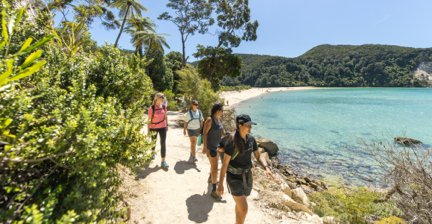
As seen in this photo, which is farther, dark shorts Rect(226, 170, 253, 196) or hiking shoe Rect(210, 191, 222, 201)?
hiking shoe Rect(210, 191, 222, 201)

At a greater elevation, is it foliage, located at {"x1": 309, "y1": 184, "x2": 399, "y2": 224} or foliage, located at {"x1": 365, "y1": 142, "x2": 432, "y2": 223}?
foliage, located at {"x1": 365, "y1": 142, "x2": 432, "y2": 223}

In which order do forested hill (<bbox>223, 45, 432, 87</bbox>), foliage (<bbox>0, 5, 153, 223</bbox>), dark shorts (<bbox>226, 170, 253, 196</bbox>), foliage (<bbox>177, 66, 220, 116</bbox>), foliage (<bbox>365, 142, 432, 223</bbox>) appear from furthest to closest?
forested hill (<bbox>223, 45, 432, 87</bbox>)
foliage (<bbox>177, 66, 220, 116</bbox>)
foliage (<bbox>365, 142, 432, 223</bbox>)
dark shorts (<bbox>226, 170, 253, 196</bbox>)
foliage (<bbox>0, 5, 153, 223</bbox>)

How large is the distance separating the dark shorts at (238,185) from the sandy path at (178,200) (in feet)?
4.54

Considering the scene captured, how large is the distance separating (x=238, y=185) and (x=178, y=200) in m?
2.30

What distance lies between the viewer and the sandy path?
505 cm

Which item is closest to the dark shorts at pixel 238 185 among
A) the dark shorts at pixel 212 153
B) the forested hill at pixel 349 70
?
the dark shorts at pixel 212 153

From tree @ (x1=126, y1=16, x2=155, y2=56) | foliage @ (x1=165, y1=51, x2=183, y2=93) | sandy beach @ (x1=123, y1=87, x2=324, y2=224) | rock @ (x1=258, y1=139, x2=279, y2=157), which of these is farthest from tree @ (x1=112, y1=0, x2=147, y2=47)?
sandy beach @ (x1=123, y1=87, x2=324, y2=224)

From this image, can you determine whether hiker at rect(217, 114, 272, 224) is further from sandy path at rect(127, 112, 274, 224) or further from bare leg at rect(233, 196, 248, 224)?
sandy path at rect(127, 112, 274, 224)

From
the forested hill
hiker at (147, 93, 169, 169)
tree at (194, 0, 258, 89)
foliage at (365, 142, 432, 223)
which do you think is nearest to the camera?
foliage at (365, 142, 432, 223)

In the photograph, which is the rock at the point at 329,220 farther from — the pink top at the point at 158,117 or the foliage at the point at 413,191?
the pink top at the point at 158,117

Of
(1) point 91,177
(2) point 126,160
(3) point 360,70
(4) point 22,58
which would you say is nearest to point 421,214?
(2) point 126,160

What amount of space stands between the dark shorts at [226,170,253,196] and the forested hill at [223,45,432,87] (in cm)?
13185

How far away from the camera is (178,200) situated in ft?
18.7

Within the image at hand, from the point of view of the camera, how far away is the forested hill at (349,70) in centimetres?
13938
